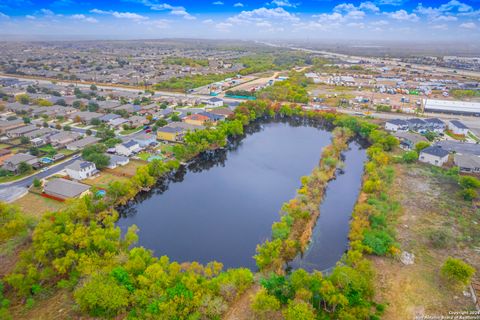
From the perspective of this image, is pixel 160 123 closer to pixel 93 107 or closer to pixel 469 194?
pixel 93 107

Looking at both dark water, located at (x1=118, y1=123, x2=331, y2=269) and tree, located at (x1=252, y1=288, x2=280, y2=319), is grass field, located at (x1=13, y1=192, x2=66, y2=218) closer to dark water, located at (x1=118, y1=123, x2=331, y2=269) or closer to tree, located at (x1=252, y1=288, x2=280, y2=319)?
dark water, located at (x1=118, y1=123, x2=331, y2=269)

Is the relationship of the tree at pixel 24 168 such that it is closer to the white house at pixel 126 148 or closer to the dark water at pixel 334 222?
the white house at pixel 126 148

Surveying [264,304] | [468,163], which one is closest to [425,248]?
[264,304]

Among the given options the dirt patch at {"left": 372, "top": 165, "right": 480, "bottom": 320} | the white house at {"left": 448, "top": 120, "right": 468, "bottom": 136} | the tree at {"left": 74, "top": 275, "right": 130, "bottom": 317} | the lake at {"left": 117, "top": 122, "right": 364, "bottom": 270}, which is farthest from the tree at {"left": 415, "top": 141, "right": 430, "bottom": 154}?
the tree at {"left": 74, "top": 275, "right": 130, "bottom": 317}

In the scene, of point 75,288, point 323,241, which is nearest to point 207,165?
point 323,241

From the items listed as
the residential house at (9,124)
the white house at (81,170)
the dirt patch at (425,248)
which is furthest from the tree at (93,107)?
the dirt patch at (425,248)
